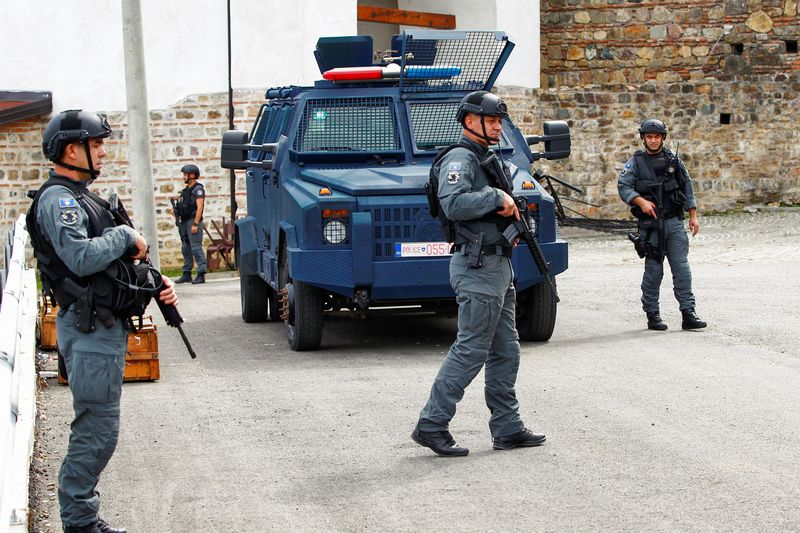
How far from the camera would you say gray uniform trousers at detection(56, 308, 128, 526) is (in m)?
5.61

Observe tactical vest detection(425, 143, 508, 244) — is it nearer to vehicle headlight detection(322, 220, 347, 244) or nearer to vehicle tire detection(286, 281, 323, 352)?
vehicle headlight detection(322, 220, 347, 244)

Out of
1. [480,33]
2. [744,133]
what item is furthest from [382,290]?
[744,133]

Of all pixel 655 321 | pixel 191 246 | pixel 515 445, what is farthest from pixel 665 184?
pixel 191 246

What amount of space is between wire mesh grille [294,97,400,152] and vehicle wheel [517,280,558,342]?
5.67ft

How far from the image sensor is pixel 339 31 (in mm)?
→ 22594

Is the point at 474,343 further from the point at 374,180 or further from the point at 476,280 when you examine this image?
the point at 374,180

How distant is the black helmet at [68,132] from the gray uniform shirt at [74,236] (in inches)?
7.7

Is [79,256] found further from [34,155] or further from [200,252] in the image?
[34,155]

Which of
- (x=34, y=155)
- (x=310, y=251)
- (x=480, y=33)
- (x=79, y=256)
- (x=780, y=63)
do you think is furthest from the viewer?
(x=780, y=63)

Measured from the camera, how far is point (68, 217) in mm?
5566

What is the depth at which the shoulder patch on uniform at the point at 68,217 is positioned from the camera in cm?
555

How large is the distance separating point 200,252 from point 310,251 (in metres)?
9.71

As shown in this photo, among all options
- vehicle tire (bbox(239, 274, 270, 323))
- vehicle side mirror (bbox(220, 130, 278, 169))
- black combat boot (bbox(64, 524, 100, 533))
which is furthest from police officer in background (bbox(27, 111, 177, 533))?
vehicle tire (bbox(239, 274, 270, 323))

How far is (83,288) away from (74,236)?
0.23 meters
